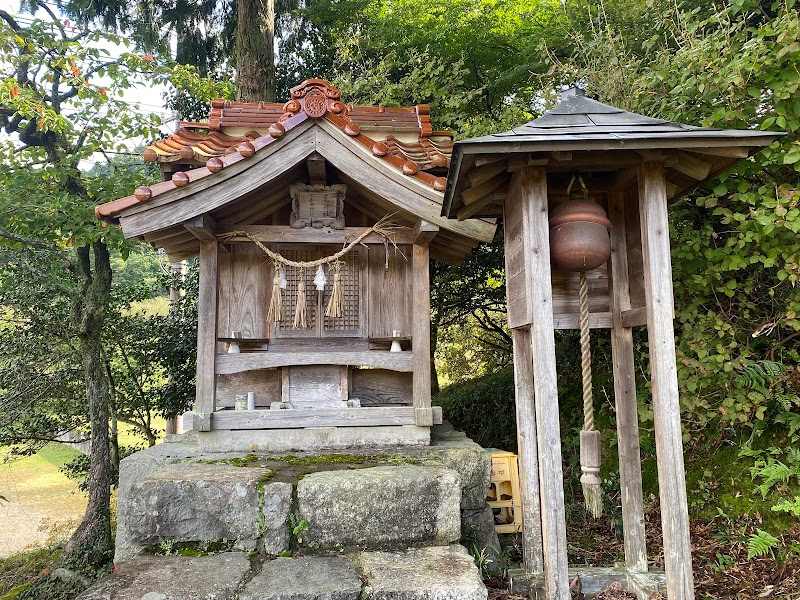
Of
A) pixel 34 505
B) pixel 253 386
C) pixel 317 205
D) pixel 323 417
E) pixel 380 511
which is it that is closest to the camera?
pixel 380 511

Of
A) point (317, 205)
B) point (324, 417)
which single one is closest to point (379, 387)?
point (324, 417)

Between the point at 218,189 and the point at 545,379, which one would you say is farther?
the point at 218,189

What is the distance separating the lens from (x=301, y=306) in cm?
453

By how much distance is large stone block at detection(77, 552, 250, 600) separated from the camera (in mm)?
2400

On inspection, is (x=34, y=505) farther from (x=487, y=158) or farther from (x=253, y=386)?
(x=487, y=158)

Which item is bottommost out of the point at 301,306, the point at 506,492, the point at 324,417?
the point at 506,492

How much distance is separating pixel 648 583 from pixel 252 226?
397 centimetres

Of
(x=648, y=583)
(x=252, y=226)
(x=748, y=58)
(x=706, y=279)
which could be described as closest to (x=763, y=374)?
(x=706, y=279)

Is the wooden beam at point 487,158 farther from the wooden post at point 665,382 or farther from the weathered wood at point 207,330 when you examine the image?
the weathered wood at point 207,330

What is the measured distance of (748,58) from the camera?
12.0ft

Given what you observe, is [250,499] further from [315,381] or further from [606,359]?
[606,359]

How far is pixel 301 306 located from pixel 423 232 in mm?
1280

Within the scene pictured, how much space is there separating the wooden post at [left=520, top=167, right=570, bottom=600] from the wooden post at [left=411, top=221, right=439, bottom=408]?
1.54 meters

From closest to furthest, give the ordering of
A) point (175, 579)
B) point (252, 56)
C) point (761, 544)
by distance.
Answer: point (175, 579) < point (761, 544) < point (252, 56)
